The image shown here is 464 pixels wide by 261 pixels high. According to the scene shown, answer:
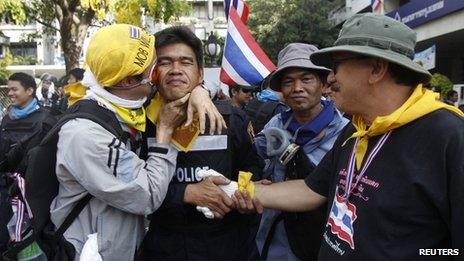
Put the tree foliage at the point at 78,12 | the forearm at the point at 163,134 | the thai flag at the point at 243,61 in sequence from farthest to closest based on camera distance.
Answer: the tree foliage at the point at 78,12 → the thai flag at the point at 243,61 → the forearm at the point at 163,134

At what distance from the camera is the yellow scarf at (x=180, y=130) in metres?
2.35

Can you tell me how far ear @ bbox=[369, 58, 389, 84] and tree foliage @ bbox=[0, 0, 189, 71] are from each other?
19.4 feet

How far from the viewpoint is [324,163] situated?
7.06ft

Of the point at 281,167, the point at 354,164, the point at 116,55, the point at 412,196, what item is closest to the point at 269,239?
the point at 281,167

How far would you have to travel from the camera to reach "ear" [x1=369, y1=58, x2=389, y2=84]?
1.75 meters

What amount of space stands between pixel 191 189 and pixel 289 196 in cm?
49

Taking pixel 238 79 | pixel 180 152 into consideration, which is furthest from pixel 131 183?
pixel 238 79

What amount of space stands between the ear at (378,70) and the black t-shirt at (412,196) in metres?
0.22

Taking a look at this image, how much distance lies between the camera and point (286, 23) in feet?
92.4

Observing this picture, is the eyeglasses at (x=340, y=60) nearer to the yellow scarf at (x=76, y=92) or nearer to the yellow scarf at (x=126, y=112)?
the yellow scarf at (x=126, y=112)

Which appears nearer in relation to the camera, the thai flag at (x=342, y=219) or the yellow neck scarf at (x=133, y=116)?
the thai flag at (x=342, y=219)

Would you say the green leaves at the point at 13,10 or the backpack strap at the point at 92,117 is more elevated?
the green leaves at the point at 13,10

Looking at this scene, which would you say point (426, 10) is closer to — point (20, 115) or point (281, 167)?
point (20, 115)

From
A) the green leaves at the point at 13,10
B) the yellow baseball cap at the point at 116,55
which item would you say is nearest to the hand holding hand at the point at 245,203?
the yellow baseball cap at the point at 116,55
